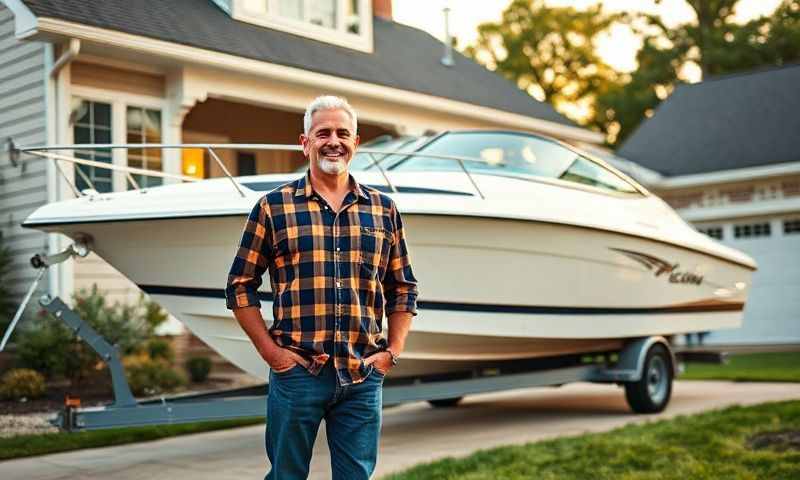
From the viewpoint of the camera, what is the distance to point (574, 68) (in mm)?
39781

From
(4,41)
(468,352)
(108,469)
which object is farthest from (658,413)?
(4,41)

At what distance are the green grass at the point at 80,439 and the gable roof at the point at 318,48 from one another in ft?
14.4

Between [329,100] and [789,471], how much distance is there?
11.1 ft

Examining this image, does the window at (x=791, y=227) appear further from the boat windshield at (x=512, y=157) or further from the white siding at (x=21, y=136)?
the white siding at (x=21, y=136)

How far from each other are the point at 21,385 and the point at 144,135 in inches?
137

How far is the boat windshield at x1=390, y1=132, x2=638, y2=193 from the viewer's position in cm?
729

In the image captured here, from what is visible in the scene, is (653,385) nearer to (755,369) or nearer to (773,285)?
(755,369)

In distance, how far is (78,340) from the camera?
9.13 metres

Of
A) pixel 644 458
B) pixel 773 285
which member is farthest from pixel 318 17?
pixel 773 285

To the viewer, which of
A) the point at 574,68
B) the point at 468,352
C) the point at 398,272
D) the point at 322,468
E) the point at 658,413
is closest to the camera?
the point at 398,272

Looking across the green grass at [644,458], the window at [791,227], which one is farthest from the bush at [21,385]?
the window at [791,227]

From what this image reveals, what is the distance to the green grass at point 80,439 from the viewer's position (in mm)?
6406

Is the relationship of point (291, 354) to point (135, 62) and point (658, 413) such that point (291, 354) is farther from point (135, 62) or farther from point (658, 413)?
point (135, 62)

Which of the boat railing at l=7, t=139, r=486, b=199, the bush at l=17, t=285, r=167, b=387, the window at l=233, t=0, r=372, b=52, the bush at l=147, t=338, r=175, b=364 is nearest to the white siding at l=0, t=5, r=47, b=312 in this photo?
the bush at l=17, t=285, r=167, b=387
